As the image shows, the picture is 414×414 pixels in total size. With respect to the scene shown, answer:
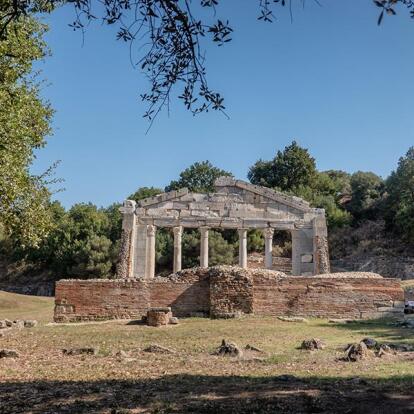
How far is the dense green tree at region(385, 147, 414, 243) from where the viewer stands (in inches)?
1630

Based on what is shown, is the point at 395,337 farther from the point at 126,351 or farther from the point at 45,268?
the point at 45,268

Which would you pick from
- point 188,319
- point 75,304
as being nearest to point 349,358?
point 188,319

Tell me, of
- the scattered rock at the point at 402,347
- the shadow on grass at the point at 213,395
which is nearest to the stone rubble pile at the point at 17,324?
the shadow on grass at the point at 213,395

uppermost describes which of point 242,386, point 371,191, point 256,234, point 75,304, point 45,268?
point 371,191

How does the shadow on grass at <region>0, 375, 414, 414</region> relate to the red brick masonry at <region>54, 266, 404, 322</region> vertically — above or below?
below

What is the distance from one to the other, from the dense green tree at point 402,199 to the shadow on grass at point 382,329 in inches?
1018

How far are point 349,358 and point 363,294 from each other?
8938 millimetres

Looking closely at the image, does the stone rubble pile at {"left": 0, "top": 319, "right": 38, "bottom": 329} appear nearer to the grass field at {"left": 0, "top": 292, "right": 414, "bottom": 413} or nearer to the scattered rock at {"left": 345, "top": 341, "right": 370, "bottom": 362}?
the grass field at {"left": 0, "top": 292, "right": 414, "bottom": 413}

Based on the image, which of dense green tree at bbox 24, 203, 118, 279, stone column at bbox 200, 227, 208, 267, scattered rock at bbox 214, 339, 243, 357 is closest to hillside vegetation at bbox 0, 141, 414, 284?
dense green tree at bbox 24, 203, 118, 279

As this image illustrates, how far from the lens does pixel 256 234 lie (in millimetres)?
45938

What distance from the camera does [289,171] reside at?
55000mm

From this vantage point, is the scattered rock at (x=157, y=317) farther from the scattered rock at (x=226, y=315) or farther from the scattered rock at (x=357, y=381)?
the scattered rock at (x=357, y=381)

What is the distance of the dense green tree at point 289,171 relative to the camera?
179ft

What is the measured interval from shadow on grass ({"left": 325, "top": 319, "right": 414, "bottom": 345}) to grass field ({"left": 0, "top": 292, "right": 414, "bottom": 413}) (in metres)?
0.03
